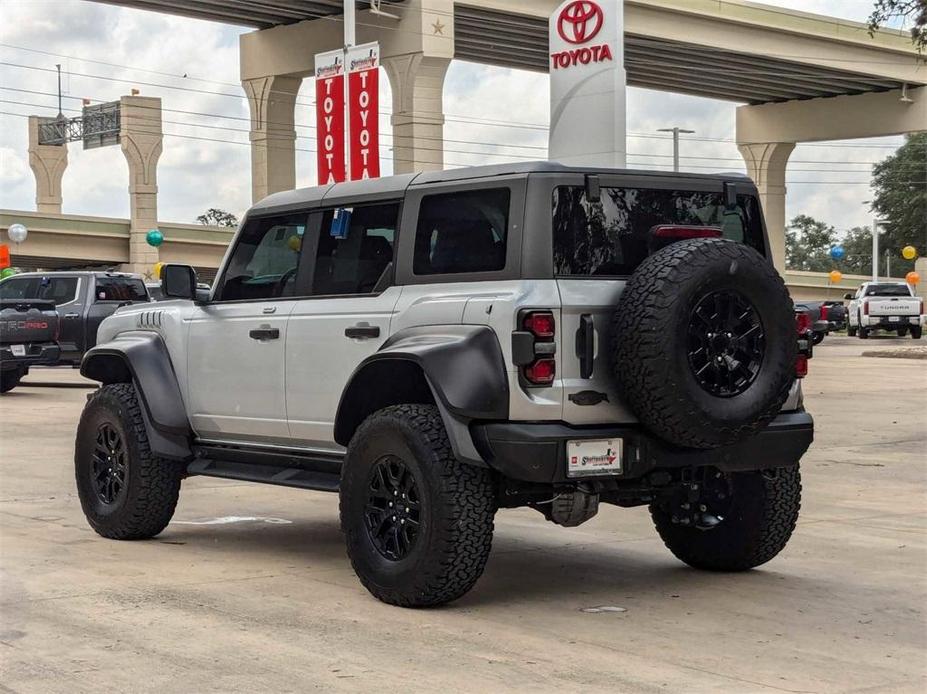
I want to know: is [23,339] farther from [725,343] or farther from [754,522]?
[725,343]

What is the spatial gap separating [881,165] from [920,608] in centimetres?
12100

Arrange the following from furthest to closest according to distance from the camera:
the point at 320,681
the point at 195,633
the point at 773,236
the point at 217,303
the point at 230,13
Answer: the point at 773,236
the point at 230,13
the point at 217,303
the point at 195,633
the point at 320,681

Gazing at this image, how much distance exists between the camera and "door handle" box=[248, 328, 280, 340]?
853cm

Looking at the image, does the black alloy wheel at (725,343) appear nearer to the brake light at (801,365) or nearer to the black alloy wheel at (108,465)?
the brake light at (801,365)

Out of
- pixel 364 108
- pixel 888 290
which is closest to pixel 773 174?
pixel 888 290

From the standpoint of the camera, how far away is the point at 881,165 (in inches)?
4847

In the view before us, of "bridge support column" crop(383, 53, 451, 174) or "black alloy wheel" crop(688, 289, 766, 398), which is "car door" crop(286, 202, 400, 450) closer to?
"black alloy wheel" crop(688, 289, 766, 398)

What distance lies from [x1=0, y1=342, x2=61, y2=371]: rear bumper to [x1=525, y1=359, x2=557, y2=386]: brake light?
59.2ft

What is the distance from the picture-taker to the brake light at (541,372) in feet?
22.9

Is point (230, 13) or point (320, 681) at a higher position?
point (230, 13)

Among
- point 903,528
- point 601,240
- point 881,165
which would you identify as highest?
point 881,165

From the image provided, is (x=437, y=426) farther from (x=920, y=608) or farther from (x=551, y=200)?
(x=920, y=608)

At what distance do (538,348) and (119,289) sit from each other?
21677 mm

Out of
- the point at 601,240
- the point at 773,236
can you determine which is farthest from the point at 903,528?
the point at 773,236
